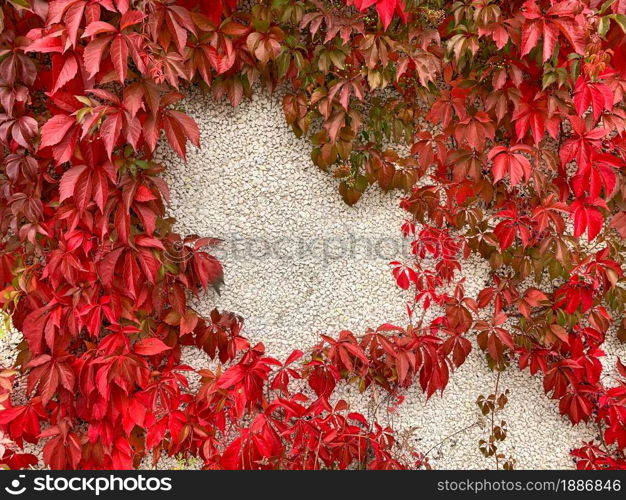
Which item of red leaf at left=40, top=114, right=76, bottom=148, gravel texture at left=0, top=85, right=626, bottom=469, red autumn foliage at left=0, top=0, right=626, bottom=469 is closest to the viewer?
red leaf at left=40, top=114, right=76, bottom=148

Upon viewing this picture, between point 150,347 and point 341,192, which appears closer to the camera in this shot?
point 150,347

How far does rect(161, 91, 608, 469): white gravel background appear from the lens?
182cm

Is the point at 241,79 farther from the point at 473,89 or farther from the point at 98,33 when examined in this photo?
the point at 473,89

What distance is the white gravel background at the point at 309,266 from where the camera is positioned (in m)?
1.82

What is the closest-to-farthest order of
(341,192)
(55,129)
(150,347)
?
(55,129), (150,347), (341,192)

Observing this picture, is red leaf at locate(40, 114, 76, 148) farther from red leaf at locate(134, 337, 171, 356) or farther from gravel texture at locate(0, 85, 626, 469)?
red leaf at locate(134, 337, 171, 356)

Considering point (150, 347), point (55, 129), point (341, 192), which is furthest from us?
point (341, 192)

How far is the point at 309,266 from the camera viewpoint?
188cm

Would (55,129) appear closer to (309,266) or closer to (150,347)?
(150,347)

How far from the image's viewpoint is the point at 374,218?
6.17 ft
